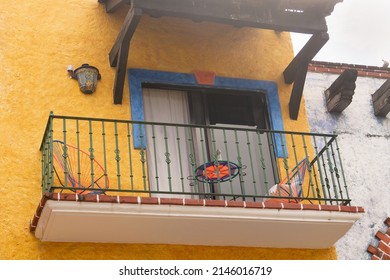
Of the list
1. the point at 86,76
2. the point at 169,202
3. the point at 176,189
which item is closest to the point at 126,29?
the point at 86,76

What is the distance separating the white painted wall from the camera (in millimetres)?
10680

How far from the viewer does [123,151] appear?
10023 millimetres

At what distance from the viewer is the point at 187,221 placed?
905 centimetres

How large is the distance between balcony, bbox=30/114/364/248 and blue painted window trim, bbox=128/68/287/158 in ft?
0.17

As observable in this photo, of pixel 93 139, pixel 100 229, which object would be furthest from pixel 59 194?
pixel 93 139

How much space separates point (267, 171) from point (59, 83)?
118 inches

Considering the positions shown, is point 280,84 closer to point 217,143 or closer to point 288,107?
point 288,107

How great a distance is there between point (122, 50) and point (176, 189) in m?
1.87

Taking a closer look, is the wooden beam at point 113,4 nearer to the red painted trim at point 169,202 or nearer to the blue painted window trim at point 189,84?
the blue painted window trim at point 189,84

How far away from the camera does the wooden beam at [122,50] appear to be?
9773mm

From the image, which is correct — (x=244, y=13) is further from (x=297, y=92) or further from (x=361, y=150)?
(x=361, y=150)

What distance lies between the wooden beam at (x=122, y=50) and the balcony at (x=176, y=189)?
46 centimetres

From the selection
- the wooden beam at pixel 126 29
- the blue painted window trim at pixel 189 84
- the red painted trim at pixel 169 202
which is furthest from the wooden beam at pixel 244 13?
the red painted trim at pixel 169 202

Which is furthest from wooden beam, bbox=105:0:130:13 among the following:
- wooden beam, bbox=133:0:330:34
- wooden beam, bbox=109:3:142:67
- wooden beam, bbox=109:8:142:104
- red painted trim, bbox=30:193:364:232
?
red painted trim, bbox=30:193:364:232
